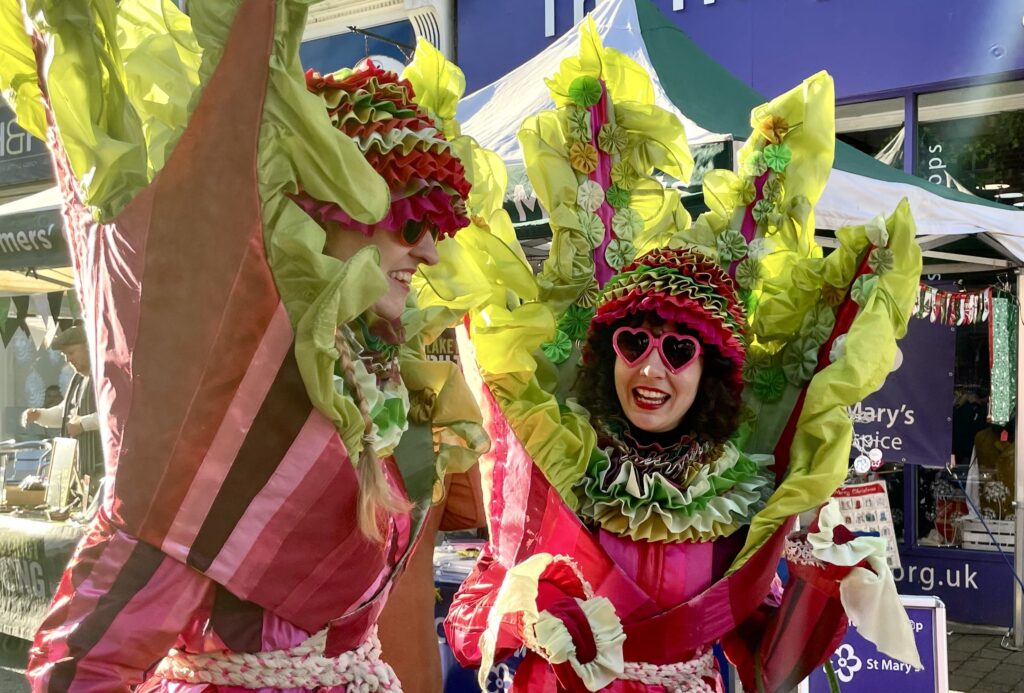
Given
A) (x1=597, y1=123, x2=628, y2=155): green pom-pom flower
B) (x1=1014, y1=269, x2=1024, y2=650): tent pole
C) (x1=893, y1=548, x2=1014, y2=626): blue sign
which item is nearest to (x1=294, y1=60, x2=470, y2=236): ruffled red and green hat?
(x1=597, y1=123, x2=628, y2=155): green pom-pom flower

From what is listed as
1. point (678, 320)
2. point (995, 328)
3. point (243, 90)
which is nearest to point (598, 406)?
point (678, 320)

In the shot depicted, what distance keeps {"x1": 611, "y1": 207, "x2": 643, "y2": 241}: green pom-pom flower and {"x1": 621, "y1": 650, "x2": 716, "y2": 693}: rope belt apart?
106cm

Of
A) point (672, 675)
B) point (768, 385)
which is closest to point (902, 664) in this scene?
point (768, 385)

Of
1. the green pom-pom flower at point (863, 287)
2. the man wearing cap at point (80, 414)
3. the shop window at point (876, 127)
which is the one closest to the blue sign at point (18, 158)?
the man wearing cap at point (80, 414)

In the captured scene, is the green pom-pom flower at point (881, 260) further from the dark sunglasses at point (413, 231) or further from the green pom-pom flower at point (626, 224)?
the dark sunglasses at point (413, 231)

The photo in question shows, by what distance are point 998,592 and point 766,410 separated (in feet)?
13.8

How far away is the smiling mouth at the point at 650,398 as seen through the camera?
208 cm

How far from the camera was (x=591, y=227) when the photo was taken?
2.40 meters

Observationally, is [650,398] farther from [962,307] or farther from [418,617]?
[962,307]

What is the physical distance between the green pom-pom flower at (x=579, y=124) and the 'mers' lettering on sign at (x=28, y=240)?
288cm

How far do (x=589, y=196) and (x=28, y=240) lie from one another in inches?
122

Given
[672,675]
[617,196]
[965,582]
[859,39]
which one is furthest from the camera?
[859,39]

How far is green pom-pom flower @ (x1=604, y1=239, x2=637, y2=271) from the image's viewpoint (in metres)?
2.41

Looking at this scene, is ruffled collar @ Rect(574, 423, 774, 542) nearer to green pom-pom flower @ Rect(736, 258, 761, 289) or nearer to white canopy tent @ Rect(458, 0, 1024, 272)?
green pom-pom flower @ Rect(736, 258, 761, 289)
